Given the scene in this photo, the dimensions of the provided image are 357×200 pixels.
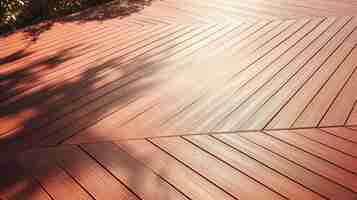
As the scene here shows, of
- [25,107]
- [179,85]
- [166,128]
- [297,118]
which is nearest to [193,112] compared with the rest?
[166,128]

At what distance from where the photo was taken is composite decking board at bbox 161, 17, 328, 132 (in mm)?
2352

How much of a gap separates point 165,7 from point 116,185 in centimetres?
322

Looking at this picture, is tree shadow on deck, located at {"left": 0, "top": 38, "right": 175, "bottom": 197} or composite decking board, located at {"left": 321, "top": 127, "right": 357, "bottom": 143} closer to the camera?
composite decking board, located at {"left": 321, "top": 127, "right": 357, "bottom": 143}

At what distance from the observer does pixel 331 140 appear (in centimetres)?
211

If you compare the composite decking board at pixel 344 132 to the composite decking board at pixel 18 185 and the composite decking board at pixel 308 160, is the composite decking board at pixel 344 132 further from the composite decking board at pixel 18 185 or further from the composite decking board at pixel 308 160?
the composite decking board at pixel 18 185

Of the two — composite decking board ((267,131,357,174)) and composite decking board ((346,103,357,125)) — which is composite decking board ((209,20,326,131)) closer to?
composite decking board ((267,131,357,174))

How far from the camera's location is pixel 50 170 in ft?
6.72

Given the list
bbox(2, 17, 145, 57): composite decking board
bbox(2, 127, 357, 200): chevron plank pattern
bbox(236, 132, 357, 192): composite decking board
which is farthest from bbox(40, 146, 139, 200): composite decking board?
bbox(2, 17, 145, 57): composite decking board

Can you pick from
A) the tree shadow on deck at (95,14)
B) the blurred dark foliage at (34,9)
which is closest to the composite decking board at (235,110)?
the tree shadow on deck at (95,14)

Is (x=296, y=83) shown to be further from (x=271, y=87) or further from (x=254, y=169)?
(x=254, y=169)

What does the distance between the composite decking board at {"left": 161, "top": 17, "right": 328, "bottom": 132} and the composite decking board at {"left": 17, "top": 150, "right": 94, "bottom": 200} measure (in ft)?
2.31

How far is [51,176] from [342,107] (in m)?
1.75

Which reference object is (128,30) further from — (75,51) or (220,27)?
(220,27)

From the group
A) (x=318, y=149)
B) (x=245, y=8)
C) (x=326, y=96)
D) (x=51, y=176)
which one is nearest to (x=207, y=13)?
(x=245, y=8)
